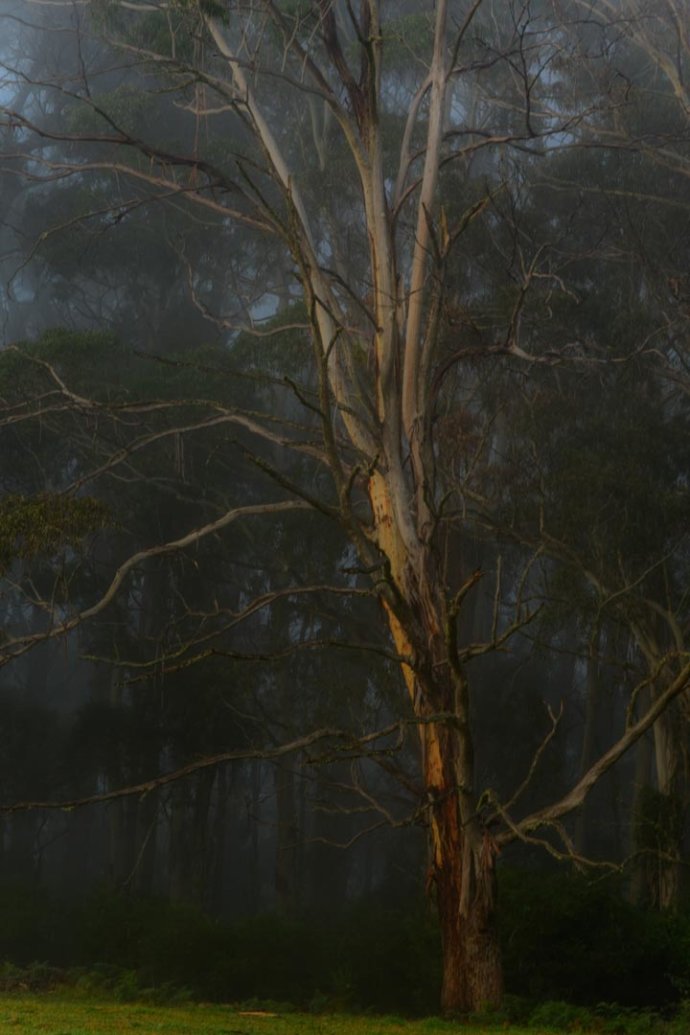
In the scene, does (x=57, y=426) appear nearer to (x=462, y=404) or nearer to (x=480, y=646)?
(x=462, y=404)

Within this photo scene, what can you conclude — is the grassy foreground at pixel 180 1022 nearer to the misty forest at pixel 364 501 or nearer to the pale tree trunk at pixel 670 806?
the misty forest at pixel 364 501

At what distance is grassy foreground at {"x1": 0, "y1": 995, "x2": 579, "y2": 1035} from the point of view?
6523mm

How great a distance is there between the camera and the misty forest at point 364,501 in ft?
35.4

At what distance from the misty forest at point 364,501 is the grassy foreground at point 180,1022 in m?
1.25

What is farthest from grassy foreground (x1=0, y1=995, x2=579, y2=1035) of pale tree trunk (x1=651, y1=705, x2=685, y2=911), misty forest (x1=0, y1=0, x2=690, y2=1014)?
pale tree trunk (x1=651, y1=705, x2=685, y2=911)

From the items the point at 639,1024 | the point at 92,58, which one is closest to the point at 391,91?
the point at 92,58

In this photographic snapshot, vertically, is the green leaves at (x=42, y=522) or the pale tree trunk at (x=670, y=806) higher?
the green leaves at (x=42, y=522)

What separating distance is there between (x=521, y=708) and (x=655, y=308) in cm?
646

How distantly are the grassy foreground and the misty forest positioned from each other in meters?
1.25

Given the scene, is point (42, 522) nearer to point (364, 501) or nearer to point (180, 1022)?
point (180, 1022)

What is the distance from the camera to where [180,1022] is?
25.2 ft

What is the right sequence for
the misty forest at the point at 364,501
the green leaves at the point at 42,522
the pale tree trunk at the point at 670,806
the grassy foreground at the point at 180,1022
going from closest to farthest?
the grassy foreground at the point at 180,1022 < the misty forest at the point at 364,501 < the green leaves at the point at 42,522 < the pale tree trunk at the point at 670,806

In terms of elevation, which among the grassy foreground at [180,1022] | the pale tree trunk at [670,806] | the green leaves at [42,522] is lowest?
the grassy foreground at [180,1022]

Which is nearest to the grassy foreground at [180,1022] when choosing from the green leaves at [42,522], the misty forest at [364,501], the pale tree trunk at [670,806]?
the misty forest at [364,501]
